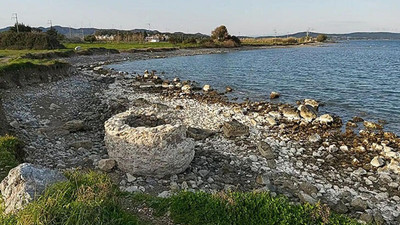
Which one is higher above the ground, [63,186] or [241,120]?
[63,186]

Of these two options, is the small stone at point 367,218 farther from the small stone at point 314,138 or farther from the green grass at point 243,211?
the small stone at point 314,138

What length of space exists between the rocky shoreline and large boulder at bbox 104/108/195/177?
1.35 feet

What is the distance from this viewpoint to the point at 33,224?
18.8 ft

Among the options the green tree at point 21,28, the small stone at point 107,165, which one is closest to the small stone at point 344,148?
the small stone at point 107,165

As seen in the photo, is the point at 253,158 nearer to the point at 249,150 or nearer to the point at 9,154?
the point at 249,150

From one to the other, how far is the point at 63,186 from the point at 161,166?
16.7ft

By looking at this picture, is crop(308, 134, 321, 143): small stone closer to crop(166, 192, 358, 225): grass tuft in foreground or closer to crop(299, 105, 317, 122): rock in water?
crop(299, 105, 317, 122): rock in water

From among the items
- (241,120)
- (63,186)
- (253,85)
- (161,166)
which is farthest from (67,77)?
(63,186)

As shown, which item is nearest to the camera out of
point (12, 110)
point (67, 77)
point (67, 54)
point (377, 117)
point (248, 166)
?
point (248, 166)

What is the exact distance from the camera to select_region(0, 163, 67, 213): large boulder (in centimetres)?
699

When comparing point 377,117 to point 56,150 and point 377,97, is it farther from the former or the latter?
point 56,150

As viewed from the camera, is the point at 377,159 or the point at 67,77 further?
the point at 67,77

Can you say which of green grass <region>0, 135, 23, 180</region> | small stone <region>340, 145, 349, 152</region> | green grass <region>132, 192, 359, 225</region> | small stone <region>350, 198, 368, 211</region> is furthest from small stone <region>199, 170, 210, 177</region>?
small stone <region>340, 145, 349, 152</region>

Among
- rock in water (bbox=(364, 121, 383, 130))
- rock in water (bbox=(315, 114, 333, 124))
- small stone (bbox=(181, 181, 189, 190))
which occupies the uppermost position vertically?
rock in water (bbox=(315, 114, 333, 124))
